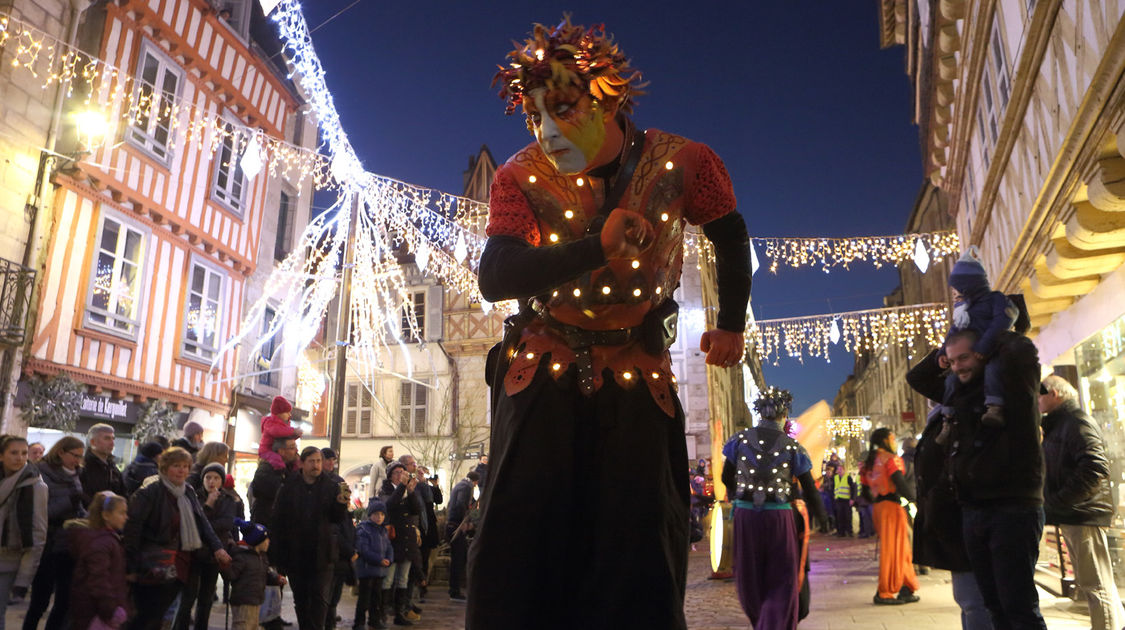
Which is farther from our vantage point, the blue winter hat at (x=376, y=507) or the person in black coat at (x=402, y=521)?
the person in black coat at (x=402, y=521)

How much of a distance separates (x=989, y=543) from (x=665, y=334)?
209 cm

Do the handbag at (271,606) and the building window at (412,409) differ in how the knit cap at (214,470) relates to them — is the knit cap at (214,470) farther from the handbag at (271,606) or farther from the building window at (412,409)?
the building window at (412,409)

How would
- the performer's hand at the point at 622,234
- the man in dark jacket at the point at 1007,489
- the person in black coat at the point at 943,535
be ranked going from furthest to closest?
1. the person in black coat at the point at 943,535
2. the man in dark jacket at the point at 1007,489
3. the performer's hand at the point at 622,234

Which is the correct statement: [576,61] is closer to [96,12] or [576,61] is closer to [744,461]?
[744,461]

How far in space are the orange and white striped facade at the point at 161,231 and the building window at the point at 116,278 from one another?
0.02 meters

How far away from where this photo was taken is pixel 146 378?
1342cm

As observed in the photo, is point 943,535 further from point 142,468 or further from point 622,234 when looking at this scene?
point 142,468

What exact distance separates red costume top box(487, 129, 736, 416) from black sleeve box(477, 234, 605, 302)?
0.28 ft

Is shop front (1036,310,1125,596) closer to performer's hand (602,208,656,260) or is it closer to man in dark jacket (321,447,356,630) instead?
man in dark jacket (321,447,356,630)

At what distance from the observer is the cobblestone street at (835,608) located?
6598 mm

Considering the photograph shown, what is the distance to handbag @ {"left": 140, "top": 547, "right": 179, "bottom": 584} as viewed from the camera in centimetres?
516

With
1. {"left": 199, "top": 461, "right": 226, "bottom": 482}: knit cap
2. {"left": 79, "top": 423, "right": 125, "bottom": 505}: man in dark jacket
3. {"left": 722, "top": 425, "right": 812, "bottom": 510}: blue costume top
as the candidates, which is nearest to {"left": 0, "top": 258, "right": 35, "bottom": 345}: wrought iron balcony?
{"left": 79, "top": 423, "right": 125, "bottom": 505}: man in dark jacket

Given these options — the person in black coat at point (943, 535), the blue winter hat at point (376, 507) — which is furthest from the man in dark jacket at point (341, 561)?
the person in black coat at point (943, 535)

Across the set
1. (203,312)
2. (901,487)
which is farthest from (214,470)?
(203,312)
